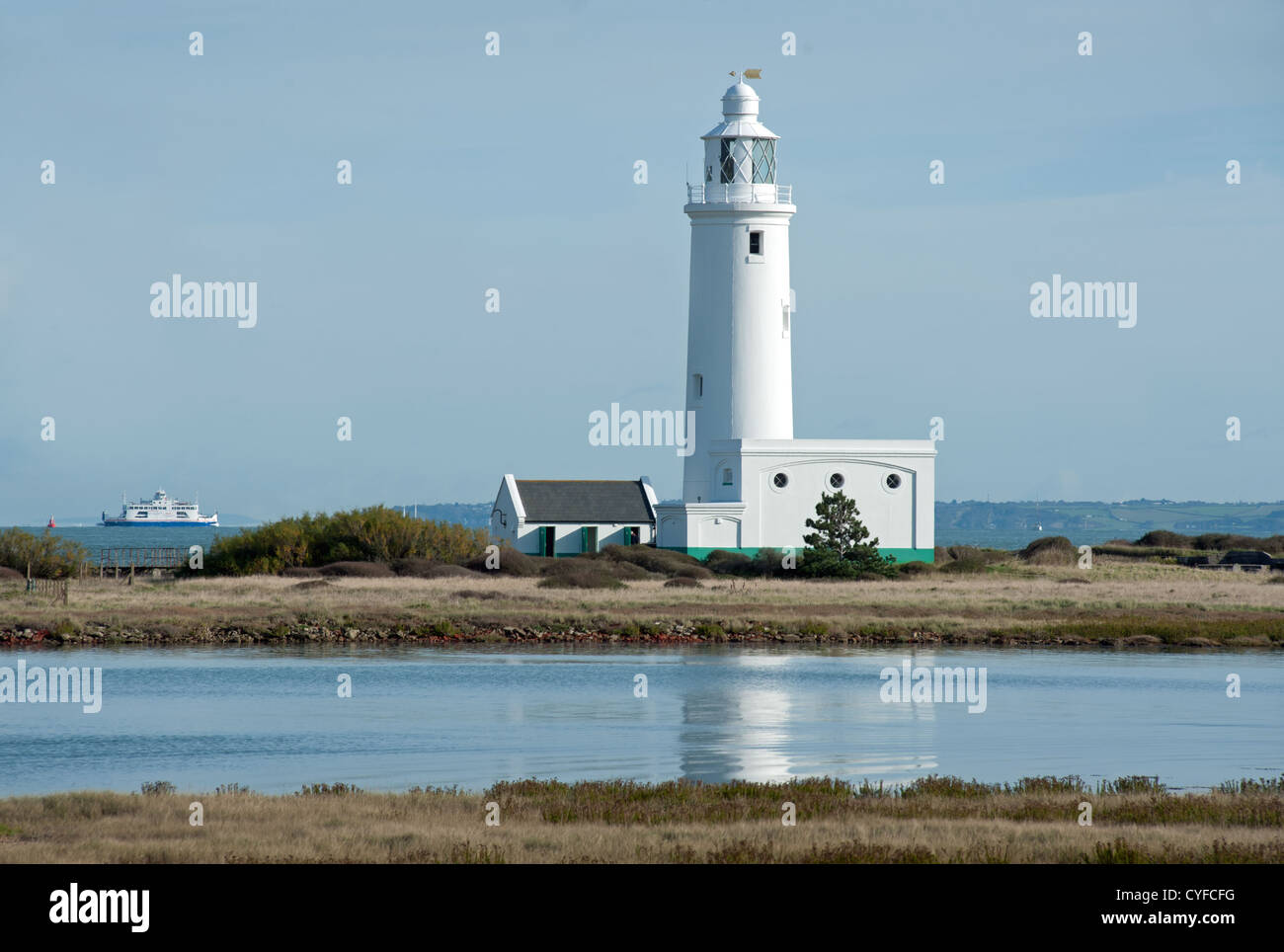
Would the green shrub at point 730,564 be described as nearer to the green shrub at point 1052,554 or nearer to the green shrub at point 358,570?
the green shrub at point 358,570

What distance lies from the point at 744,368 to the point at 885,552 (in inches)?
299

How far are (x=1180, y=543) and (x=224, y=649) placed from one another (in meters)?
58.3

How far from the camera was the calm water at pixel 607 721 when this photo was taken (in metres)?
18.5

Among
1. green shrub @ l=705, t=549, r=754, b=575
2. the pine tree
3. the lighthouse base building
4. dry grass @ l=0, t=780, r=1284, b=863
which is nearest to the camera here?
dry grass @ l=0, t=780, r=1284, b=863

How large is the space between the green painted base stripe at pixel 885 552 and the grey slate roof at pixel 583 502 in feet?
9.35

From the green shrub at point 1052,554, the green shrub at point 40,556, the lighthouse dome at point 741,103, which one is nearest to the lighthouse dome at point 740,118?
the lighthouse dome at point 741,103

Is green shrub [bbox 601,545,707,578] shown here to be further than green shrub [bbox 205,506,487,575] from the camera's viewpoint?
No

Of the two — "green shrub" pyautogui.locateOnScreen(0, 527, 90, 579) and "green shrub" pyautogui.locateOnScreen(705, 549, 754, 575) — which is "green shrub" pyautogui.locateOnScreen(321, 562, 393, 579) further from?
"green shrub" pyautogui.locateOnScreen(705, 549, 754, 575)

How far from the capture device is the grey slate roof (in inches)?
2165

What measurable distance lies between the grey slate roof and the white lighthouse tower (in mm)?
2503

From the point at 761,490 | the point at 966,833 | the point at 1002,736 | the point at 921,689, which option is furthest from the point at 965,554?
the point at 966,833

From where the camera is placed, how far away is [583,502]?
5562 cm

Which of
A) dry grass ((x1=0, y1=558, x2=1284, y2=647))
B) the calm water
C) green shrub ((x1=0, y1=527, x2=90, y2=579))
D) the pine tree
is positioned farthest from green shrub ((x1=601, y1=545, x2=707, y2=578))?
green shrub ((x1=0, y1=527, x2=90, y2=579))
